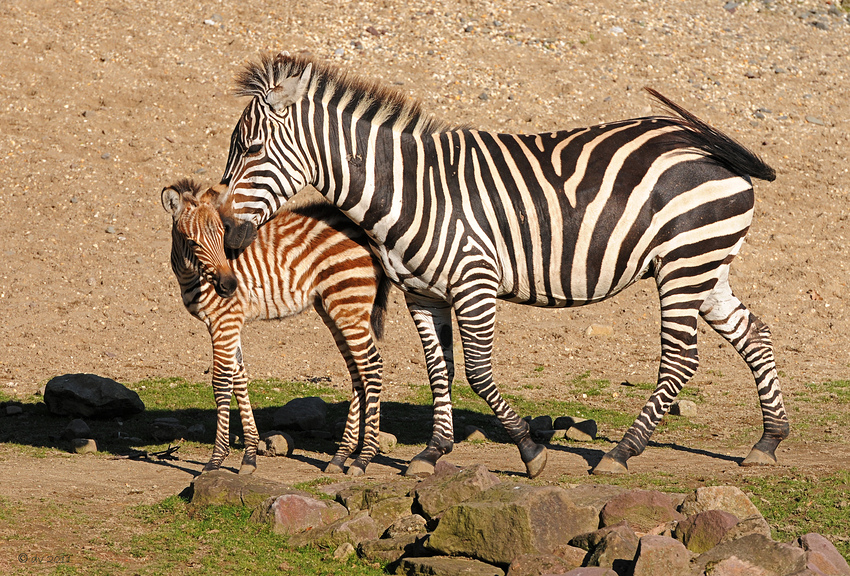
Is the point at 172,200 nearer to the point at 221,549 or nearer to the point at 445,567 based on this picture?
the point at 221,549

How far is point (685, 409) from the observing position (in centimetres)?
1069

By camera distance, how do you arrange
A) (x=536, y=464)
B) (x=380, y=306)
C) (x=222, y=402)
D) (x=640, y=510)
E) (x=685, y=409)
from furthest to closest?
(x=685, y=409)
(x=380, y=306)
(x=222, y=402)
(x=536, y=464)
(x=640, y=510)

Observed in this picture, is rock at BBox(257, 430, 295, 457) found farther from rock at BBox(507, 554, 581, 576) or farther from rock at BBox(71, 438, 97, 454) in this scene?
rock at BBox(507, 554, 581, 576)

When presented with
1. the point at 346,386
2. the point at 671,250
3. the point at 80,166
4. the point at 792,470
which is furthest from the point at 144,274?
the point at 792,470

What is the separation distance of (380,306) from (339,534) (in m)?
3.49

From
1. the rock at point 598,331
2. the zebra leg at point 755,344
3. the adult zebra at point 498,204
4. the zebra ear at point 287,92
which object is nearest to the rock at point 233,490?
the adult zebra at point 498,204

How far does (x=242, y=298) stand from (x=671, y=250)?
4.02 metres

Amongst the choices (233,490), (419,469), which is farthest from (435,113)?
(233,490)

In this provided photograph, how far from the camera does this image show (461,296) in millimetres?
7699

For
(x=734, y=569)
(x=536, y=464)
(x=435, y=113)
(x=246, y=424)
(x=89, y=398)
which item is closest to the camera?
(x=734, y=569)

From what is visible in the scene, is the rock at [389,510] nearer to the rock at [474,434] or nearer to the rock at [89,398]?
the rock at [474,434]

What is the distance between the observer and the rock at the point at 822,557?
480 cm

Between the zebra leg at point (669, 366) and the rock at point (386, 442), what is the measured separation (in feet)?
7.49

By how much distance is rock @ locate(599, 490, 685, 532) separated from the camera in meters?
5.59
